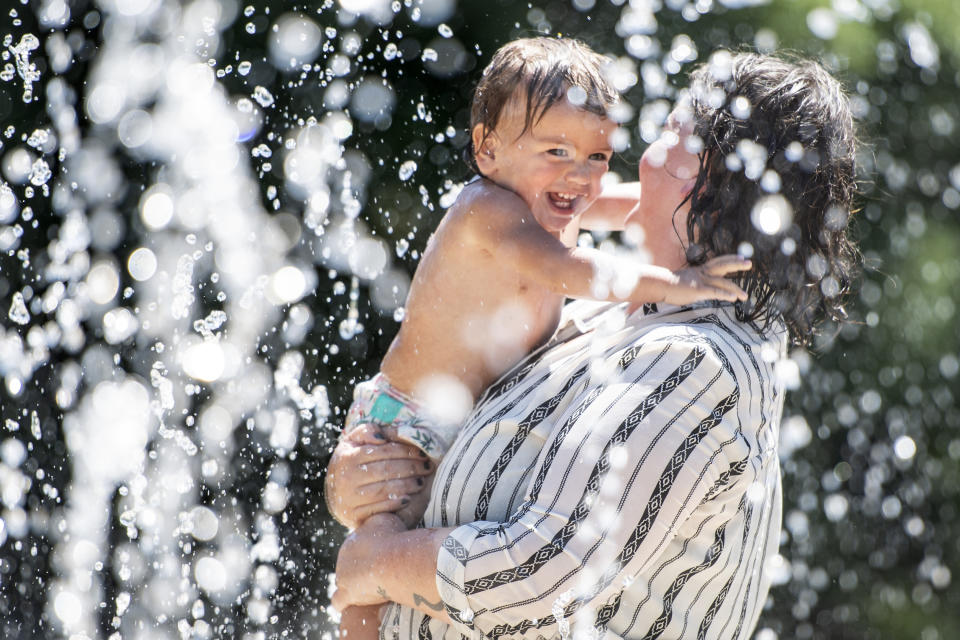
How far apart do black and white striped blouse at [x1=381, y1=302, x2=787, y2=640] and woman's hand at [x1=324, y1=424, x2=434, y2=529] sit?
0.15m

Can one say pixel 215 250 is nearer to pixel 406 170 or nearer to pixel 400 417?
pixel 406 170

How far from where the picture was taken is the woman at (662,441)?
164 centimetres

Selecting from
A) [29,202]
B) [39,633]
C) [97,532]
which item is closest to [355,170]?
[29,202]

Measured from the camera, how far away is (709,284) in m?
1.86

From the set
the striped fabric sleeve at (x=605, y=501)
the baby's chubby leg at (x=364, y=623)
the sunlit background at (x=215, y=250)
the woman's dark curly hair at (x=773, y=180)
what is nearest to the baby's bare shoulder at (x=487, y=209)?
the woman's dark curly hair at (x=773, y=180)

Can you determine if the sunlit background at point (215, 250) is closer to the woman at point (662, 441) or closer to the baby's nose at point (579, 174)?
the baby's nose at point (579, 174)

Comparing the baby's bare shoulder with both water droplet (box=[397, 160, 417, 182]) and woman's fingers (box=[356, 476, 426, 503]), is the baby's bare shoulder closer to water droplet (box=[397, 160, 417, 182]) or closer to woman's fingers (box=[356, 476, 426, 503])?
woman's fingers (box=[356, 476, 426, 503])

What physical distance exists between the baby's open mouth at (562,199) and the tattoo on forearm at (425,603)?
1.06 metres

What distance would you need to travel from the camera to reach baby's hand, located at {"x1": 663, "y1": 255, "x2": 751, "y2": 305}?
1844 mm

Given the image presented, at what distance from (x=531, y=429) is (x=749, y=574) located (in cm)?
51

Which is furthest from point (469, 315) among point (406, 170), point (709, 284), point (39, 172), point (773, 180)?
point (39, 172)

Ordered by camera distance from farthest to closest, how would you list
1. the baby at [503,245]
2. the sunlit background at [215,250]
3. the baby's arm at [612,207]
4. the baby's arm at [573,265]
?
the sunlit background at [215,250]
the baby's arm at [612,207]
the baby at [503,245]
the baby's arm at [573,265]

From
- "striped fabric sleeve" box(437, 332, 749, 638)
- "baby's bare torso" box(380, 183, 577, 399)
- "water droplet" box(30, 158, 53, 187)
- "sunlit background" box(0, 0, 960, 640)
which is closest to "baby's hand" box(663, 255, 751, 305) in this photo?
"striped fabric sleeve" box(437, 332, 749, 638)

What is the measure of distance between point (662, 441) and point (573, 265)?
0.65 meters
